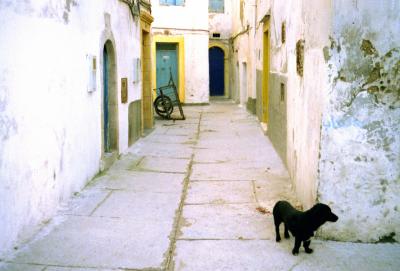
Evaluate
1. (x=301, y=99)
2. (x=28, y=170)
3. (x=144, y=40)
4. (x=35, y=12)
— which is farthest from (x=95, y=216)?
(x=144, y=40)

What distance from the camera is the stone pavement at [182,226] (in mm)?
4246

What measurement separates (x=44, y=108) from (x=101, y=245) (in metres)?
1.55

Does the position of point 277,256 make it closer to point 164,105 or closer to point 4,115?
point 4,115

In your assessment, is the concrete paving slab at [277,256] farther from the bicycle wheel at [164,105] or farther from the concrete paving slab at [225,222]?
the bicycle wheel at [164,105]

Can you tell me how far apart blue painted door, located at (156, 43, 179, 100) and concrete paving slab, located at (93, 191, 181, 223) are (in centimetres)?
1337

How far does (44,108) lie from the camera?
17.0 feet

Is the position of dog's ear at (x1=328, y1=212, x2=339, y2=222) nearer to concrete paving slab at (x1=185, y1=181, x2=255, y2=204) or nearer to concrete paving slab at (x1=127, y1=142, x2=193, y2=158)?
concrete paving slab at (x1=185, y1=181, x2=255, y2=204)

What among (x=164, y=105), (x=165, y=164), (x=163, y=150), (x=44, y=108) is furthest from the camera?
(x=164, y=105)

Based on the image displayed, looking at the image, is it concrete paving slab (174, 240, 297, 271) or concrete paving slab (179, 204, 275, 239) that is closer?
concrete paving slab (174, 240, 297, 271)

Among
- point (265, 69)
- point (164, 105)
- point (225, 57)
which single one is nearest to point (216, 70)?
point (225, 57)

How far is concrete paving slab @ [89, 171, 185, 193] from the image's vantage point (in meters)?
6.81

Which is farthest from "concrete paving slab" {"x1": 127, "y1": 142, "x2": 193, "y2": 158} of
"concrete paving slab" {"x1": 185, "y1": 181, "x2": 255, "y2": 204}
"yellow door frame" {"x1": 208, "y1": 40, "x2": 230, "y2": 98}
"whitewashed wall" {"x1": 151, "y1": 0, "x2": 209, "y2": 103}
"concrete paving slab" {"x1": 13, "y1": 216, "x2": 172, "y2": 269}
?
"yellow door frame" {"x1": 208, "y1": 40, "x2": 230, "y2": 98}

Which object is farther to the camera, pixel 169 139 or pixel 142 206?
pixel 169 139

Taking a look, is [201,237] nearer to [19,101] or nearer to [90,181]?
[19,101]
